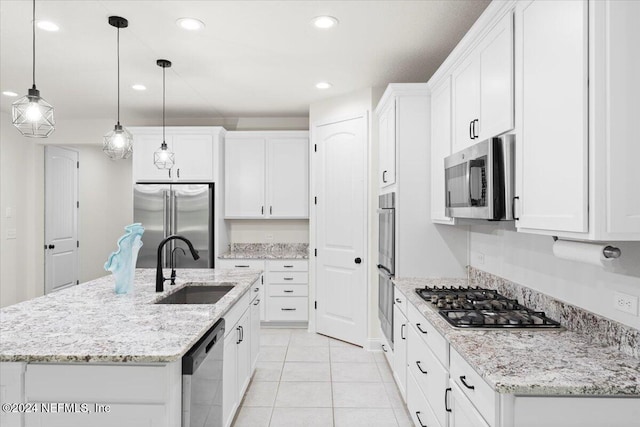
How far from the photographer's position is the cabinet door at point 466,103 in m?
2.26

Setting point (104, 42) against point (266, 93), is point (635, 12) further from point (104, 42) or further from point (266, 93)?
point (266, 93)

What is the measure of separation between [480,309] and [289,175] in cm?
334

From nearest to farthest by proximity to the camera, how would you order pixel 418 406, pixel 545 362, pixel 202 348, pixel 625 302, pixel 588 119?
pixel 588 119 < pixel 545 362 < pixel 625 302 < pixel 202 348 < pixel 418 406

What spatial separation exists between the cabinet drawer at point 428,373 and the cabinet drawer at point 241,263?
8.66 feet

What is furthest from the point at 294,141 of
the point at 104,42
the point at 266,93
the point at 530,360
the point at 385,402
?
the point at 530,360

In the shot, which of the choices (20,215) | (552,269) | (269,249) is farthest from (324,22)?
(20,215)

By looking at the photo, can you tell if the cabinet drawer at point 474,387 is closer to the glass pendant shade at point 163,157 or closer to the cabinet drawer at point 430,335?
the cabinet drawer at point 430,335

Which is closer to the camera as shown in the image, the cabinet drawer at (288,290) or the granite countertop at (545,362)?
the granite countertop at (545,362)

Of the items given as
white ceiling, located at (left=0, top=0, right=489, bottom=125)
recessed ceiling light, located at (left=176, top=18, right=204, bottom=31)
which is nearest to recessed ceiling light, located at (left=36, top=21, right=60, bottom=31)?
white ceiling, located at (left=0, top=0, right=489, bottom=125)

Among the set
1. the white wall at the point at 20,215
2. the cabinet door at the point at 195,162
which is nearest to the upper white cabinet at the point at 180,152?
the cabinet door at the point at 195,162

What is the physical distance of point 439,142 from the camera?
9.67ft

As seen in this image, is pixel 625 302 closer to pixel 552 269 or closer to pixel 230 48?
pixel 552 269

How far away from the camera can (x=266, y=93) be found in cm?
438

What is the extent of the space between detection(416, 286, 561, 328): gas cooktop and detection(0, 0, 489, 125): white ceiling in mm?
1799
